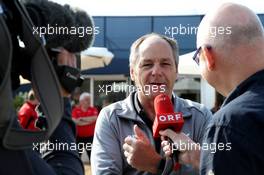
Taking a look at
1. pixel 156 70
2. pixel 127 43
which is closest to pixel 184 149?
pixel 156 70

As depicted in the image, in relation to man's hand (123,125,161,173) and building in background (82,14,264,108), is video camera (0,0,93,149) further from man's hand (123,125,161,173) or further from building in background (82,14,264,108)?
building in background (82,14,264,108)

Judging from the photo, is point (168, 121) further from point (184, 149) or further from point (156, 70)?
point (156, 70)

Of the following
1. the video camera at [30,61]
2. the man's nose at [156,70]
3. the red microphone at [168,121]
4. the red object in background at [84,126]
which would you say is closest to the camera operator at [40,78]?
the video camera at [30,61]

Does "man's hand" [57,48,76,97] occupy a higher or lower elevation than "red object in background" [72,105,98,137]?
higher

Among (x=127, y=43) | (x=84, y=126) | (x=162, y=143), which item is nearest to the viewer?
(x=162, y=143)

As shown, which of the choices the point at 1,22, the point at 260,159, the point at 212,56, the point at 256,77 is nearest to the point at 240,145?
the point at 260,159

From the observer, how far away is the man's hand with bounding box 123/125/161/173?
2070mm

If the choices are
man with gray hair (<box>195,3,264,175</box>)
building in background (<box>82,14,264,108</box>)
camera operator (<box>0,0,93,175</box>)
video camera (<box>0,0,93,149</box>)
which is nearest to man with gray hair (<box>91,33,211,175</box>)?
man with gray hair (<box>195,3,264,175</box>)

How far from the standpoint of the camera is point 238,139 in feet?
5.00

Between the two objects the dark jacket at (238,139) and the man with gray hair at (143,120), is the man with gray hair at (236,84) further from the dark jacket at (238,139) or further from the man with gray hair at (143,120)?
the man with gray hair at (143,120)

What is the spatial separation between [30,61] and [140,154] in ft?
3.45

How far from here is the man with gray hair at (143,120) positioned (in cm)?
210

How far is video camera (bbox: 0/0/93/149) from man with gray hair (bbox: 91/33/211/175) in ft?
2.99

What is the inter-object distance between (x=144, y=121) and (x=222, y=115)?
838 millimetres
